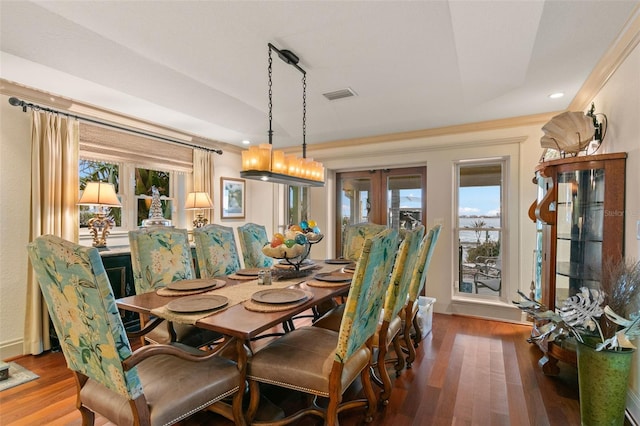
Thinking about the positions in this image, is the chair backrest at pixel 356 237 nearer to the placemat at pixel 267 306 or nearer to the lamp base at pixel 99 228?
the placemat at pixel 267 306

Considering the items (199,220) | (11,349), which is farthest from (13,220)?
(199,220)

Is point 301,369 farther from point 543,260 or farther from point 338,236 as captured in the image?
point 338,236

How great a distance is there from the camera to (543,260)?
2754 millimetres

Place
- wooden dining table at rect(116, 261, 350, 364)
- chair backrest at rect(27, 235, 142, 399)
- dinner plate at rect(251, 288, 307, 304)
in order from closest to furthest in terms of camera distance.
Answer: chair backrest at rect(27, 235, 142, 399) → wooden dining table at rect(116, 261, 350, 364) → dinner plate at rect(251, 288, 307, 304)

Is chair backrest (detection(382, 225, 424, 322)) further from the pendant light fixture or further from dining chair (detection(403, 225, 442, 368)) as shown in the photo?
the pendant light fixture

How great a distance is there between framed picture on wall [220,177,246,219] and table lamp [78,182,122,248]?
172cm

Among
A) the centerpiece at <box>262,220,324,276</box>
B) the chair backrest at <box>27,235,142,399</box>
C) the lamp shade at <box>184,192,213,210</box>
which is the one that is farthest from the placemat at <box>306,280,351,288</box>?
the lamp shade at <box>184,192,213,210</box>

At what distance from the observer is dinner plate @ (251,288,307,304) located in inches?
68.4

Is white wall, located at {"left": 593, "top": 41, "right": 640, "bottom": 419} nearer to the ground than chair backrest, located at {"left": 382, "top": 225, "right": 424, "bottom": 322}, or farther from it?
farther from it

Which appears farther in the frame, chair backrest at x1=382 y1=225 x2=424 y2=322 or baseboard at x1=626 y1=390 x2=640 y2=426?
chair backrest at x1=382 y1=225 x2=424 y2=322

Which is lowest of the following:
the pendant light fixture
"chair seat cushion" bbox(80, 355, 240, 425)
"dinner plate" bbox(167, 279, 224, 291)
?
"chair seat cushion" bbox(80, 355, 240, 425)

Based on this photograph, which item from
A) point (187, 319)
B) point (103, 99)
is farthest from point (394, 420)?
point (103, 99)

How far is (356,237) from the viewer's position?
370cm

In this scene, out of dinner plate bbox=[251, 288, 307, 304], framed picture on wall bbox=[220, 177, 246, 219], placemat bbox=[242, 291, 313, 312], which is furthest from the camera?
framed picture on wall bbox=[220, 177, 246, 219]
